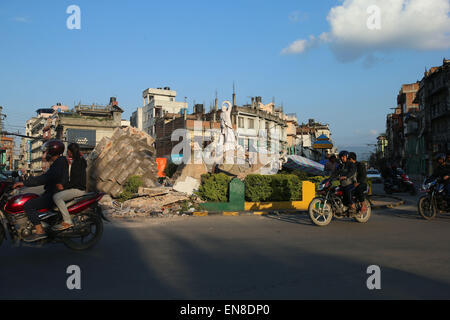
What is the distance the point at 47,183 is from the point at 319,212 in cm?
629

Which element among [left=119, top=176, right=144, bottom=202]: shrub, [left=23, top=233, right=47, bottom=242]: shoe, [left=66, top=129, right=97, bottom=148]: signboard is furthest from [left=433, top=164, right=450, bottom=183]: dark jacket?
[left=66, top=129, right=97, bottom=148]: signboard

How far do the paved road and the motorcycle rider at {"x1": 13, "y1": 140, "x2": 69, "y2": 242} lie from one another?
22.3 inches

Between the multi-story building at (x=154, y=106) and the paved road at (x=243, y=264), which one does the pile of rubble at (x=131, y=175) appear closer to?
the paved road at (x=243, y=264)

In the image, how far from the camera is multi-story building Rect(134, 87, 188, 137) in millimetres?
77375

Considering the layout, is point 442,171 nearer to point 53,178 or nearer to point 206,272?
point 206,272

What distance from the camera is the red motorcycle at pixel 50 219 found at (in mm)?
6090

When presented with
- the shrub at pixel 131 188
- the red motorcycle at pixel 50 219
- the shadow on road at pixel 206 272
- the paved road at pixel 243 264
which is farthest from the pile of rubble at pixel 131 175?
the red motorcycle at pixel 50 219

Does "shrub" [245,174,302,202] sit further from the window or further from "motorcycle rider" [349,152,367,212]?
the window

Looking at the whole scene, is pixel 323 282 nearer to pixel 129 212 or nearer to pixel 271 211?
pixel 271 211

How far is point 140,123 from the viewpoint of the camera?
8475 centimetres

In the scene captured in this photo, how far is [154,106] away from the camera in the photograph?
76312 mm
